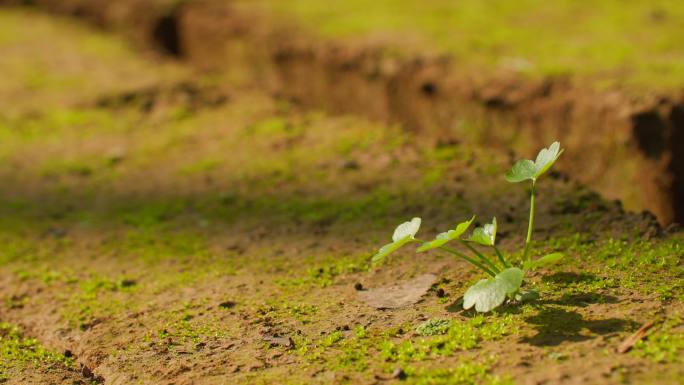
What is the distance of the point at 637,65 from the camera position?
9.20 ft

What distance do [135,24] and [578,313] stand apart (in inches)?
129

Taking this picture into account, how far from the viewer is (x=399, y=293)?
176 cm

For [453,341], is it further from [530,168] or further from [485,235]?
[530,168]

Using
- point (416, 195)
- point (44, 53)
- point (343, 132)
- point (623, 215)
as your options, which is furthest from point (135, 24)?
point (623, 215)

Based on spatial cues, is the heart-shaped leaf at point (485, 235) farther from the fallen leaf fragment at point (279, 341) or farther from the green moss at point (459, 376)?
the fallen leaf fragment at point (279, 341)

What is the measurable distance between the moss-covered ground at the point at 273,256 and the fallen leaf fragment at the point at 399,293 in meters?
0.03

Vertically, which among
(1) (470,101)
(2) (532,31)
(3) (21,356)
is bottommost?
(3) (21,356)

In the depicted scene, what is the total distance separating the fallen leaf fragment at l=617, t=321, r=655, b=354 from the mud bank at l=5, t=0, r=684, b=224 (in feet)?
3.58

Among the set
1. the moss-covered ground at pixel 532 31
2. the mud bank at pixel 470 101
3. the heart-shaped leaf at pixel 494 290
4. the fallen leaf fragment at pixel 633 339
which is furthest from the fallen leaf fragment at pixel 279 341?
the moss-covered ground at pixel 532 31

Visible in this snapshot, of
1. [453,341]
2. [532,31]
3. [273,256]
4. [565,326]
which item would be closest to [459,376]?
[453,341]

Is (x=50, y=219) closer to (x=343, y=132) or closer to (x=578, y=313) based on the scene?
(x=343, y=132)

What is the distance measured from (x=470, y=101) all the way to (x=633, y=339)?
1520mm

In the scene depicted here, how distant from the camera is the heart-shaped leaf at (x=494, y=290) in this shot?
1.43 metres

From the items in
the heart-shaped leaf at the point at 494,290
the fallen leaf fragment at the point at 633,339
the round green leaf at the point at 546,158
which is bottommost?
the fallen leaf fragment at the point at 633,339
